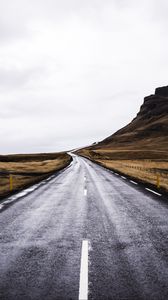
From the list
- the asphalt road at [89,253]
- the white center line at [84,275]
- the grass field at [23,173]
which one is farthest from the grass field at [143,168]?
the white center line at [84,275]

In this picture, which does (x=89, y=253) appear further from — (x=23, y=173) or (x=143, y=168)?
(x=143, y=168)

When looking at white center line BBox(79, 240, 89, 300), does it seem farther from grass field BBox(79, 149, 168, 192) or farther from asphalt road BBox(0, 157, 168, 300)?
grass field BBox(79, 149, 168, 192)

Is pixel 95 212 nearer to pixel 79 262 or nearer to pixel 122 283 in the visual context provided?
pixel 79 262

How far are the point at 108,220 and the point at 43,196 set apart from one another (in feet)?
25.7

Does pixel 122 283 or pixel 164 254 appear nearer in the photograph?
pixel 122 283

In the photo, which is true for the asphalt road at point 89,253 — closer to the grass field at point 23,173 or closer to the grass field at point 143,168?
the grass field at point 23,173

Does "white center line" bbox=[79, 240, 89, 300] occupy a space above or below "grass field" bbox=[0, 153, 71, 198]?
below

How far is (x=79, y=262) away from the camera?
7277 mm

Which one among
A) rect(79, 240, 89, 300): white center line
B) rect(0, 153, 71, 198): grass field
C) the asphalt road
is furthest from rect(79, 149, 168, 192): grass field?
rect(79, 240, 89, 300): white center line

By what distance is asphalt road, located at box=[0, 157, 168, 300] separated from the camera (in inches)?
229

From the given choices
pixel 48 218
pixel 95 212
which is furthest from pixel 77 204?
pixel 48 218

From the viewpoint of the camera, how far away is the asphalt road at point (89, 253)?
5816 mm

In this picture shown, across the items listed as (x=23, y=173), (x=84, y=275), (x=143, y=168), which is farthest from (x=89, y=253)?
(x=143, y=168)

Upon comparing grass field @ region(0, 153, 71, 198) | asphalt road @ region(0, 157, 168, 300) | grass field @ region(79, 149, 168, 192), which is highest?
grass field @ region(0, 153, 71, 198)
